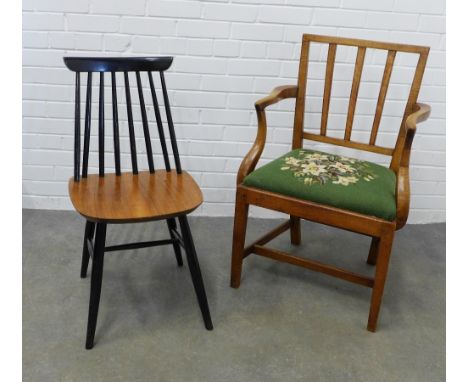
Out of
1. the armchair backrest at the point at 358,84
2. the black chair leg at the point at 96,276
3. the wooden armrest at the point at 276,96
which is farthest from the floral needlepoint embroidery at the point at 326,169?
the black chair leg at the point at 96,276

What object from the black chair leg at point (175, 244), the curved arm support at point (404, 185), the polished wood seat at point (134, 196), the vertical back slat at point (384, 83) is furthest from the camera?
the black chair leg at point (175, 244)

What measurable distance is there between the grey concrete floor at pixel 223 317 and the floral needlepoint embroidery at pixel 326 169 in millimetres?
493

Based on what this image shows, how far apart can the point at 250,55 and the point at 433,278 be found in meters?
1.23

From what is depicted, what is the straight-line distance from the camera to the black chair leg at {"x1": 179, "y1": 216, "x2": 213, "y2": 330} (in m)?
1.57

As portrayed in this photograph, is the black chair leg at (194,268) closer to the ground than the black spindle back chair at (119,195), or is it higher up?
closer to the ground

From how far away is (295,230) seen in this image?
222 cm

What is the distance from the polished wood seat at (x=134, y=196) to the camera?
4.74ft

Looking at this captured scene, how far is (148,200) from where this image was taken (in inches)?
60.5

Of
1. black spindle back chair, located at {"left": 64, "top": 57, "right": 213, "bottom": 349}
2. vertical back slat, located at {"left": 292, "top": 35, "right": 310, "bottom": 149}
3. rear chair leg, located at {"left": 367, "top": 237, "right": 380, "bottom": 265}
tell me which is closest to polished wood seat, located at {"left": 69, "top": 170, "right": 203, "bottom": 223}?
black spindle back chair, located at {"left": 64, "top": 57, "right": 213, "bottom": 349}

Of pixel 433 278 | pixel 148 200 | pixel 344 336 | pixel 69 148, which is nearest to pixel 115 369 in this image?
pixel 148 200

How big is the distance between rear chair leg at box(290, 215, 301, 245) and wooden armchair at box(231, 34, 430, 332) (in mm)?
241

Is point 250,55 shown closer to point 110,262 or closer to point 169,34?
point 169,34

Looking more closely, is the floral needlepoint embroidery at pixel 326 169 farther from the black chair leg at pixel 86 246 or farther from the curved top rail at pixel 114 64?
the black chair leg at pixel 86 246

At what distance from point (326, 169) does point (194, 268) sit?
572 millimetres
